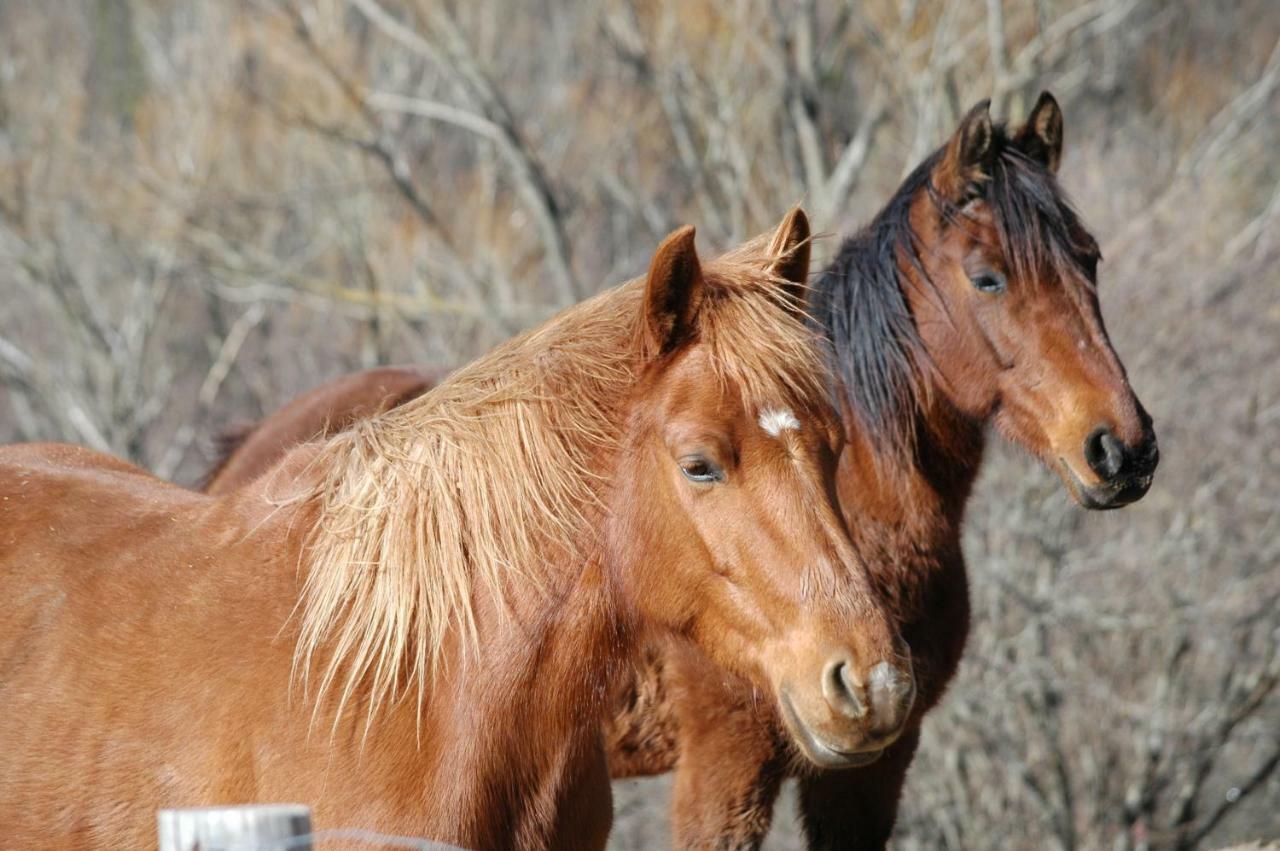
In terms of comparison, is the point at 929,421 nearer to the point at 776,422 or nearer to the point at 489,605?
the point at 776,422

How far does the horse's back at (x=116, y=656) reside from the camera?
259 cm

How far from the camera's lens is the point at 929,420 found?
4.09 metres

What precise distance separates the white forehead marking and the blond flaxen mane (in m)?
0.02

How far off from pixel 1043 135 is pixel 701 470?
8.40 feet

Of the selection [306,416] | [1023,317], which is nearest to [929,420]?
[1023,317]

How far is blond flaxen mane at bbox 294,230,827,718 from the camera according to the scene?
2580mm

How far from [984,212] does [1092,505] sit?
3.35 ft

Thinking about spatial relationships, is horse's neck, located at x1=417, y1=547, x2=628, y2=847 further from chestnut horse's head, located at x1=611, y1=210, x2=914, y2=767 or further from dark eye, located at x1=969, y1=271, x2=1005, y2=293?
dark eye, located at x1=969, y1=271, x2=1005, y2=293

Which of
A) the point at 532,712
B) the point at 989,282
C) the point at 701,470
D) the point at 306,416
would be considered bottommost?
the point at 532,712

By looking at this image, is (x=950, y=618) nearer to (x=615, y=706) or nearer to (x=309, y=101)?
(x=615, y=706)

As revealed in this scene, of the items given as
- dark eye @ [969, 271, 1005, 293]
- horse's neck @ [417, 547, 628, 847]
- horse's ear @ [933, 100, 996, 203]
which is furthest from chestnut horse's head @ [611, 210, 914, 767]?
horse's ear @ [933, 100, 996, 203]

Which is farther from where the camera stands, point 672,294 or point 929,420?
point 929,420

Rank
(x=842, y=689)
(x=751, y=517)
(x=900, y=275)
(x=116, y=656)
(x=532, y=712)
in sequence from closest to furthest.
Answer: (x=842, y=689) → (x=751, y=517) → (x=532, y=712) → (x=116, y=656) → (x=900, y=275)

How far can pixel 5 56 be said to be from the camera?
579 inches
